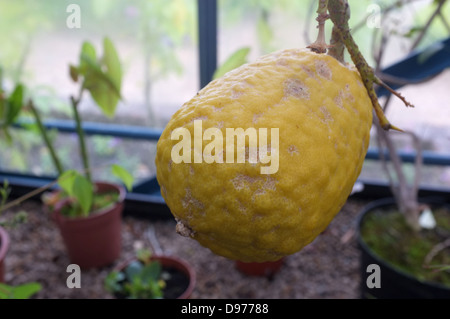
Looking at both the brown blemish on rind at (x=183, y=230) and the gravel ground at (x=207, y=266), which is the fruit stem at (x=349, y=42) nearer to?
the brown blemish on rind at (x=183, y=230)

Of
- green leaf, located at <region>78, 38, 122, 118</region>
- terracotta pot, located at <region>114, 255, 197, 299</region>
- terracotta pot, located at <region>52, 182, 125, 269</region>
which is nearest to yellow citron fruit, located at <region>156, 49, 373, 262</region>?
green leaf, located at <region>78, 38, 122, 118</region>

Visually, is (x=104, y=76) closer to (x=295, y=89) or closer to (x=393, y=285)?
(x=295, y=89)

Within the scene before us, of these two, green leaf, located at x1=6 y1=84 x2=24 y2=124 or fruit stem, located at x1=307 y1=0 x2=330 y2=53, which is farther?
green leaf, located at x1=6 y1=84 x2=24 y2=124

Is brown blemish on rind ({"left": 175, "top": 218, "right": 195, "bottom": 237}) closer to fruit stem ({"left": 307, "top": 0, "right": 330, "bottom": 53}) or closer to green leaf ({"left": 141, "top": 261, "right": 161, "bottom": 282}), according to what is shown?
fruit stem ({"left": 307, "top": 0, "right": 330, "bottom": 53})

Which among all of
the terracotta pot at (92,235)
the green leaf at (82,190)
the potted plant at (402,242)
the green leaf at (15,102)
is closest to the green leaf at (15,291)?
the green leaf at (82,190)

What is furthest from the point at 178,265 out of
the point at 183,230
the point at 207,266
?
Answer: the point at 183,230

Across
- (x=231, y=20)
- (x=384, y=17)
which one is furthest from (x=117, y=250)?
(x=384, y=17)
